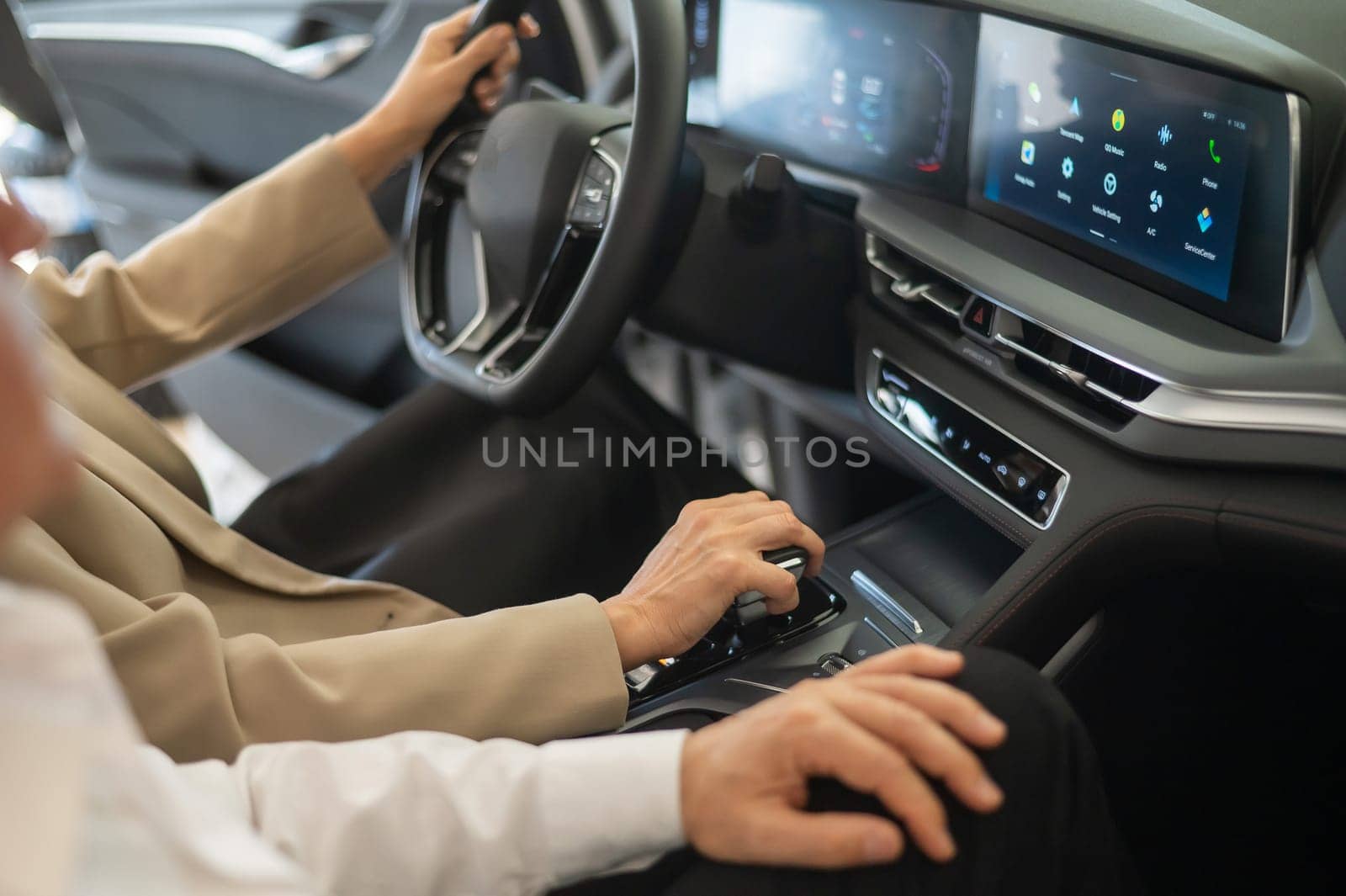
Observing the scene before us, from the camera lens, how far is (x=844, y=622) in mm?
890

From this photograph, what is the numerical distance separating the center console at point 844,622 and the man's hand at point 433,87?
1.90 feet

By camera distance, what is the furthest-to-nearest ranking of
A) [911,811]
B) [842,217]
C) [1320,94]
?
1. [842,217]
2. [1320,94]
3. [911,811]

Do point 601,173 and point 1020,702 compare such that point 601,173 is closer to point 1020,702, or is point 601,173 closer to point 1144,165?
point 1144,165

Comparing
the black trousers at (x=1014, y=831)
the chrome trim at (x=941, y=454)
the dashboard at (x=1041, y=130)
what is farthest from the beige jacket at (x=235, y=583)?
the dashboard at (x=1041, y=130)

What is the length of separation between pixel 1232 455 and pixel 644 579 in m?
0.39

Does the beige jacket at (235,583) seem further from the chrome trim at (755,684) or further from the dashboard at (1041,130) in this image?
the dashboard at (1041,130)

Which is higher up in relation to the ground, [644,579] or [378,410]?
[644,579]

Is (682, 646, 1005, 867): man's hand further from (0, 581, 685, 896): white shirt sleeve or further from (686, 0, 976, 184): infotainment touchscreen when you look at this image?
(686, 0, 976, 184): infotainment touchscreen

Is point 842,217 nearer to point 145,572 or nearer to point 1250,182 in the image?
point 1250,182

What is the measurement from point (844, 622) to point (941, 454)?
0.16m

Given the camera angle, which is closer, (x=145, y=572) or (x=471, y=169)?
(x=145, y=572)

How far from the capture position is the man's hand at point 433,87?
3.68 feet

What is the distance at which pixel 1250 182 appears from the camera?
0.70 meters

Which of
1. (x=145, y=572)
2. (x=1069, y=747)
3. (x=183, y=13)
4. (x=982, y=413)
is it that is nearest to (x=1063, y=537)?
(x=982, y=413)
